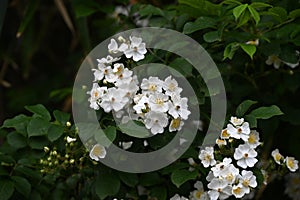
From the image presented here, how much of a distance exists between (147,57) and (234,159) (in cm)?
33

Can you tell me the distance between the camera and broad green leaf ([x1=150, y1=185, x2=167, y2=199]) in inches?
56.6

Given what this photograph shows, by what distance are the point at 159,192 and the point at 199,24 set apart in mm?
432

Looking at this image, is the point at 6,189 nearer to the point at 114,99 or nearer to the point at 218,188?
the point at 114,99

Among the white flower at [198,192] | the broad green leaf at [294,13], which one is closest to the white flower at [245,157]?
the white flower at [198,192]

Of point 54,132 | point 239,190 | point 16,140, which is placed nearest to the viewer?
point 239,190

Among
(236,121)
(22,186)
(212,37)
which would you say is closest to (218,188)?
(236,121)

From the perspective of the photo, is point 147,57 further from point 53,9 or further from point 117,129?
point 53,9

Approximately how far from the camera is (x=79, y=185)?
1541 mm

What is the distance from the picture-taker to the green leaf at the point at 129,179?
4.65 feet

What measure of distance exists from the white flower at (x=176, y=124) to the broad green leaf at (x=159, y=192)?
17 cm

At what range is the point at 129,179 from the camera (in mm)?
1425

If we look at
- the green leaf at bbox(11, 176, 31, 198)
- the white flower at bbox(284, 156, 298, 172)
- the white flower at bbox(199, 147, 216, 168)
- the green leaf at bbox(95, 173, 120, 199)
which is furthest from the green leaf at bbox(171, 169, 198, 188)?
the green leaf at bbox(11, 176, 31, 198)

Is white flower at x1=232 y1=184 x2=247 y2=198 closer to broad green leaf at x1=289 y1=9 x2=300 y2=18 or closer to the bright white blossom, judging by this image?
the bright white blossom

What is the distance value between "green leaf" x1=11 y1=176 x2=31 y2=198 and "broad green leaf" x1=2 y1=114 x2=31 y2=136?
131mm
